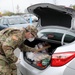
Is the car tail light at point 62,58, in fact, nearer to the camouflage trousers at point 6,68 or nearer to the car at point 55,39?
the car at point 55,39

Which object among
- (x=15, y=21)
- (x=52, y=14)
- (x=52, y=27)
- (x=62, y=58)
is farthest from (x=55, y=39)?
(x=15, y=21)

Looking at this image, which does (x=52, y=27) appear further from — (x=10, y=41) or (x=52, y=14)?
(x=10, y=41)

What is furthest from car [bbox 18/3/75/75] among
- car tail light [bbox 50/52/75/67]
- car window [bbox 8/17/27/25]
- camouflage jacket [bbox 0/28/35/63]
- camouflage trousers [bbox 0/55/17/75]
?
car window [bbox 8/17/27/25]

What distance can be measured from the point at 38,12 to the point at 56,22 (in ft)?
1.23

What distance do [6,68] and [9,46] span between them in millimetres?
454

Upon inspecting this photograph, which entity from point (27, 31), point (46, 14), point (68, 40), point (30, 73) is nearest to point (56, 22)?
point (46, 14)

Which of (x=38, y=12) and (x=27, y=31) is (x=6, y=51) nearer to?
(x=27, y=31)

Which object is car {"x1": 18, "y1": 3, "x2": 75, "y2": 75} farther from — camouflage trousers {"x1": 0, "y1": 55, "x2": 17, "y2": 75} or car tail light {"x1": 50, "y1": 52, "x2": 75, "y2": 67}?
camouflage trousers {"x1": 0, "y1": 55, "x2": 17, "y2": 75}

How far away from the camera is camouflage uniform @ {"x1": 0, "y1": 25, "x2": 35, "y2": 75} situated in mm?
3486

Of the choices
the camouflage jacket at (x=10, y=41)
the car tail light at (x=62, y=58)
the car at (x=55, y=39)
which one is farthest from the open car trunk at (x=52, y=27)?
the camouflage jacket at (x=10, y=41)

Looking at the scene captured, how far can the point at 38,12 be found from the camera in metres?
4.28

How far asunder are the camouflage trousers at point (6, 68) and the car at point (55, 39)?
17 cm

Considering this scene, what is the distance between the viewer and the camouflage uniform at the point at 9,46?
11.4ft

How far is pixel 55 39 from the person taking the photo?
4.20 meters
